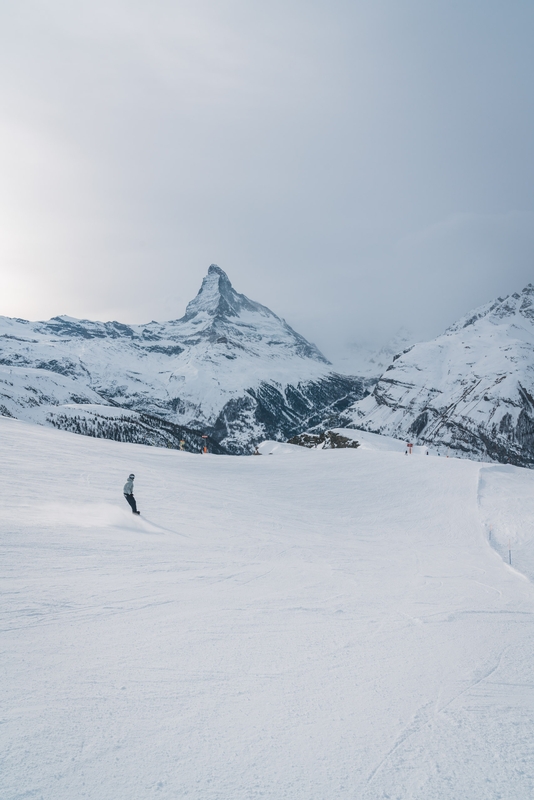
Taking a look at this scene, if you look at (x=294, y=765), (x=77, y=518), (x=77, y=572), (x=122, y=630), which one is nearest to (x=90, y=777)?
(x=294, y=765)

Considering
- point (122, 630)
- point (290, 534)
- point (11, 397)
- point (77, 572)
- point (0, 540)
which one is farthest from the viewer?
point (11, 397)

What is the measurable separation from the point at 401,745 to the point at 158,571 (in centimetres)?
724

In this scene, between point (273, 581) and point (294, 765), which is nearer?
point (294, 765)

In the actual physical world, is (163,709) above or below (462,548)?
above

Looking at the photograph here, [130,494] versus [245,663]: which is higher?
[130,494]

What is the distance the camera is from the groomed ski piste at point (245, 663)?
4.14 m

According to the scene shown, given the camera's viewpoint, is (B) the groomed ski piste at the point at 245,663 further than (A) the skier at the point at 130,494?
No

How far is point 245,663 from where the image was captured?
6324 mm

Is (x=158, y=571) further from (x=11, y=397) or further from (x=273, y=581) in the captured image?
(x=11, y=397)

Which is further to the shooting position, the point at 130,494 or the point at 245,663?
the point at 130,494

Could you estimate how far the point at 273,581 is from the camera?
36.6 ft

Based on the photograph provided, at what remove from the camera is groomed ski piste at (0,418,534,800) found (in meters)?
4.14

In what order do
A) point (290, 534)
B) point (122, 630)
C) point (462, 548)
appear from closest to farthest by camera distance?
point (122, 630), point (290, 534), point (462, 548)

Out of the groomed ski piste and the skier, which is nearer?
the groomed ski piste
